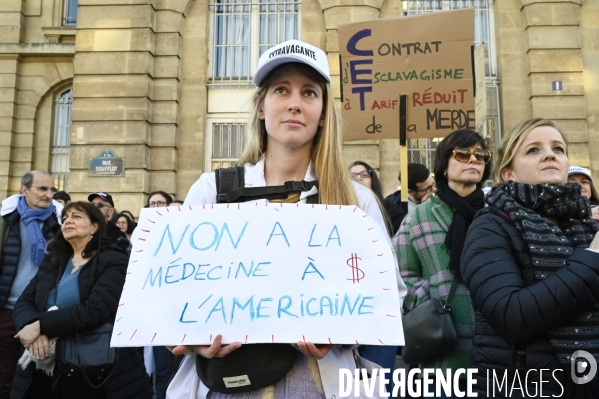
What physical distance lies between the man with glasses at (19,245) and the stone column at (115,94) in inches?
224

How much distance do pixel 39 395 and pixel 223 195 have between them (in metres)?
3.12

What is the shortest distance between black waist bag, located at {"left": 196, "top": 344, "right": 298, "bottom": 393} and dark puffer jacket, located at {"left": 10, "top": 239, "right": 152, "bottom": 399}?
7.61ft

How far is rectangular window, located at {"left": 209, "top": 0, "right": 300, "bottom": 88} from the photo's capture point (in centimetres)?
1184

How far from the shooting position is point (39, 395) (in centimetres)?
402

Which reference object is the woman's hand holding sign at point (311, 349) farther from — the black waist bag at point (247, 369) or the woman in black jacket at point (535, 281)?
the woman in black jacket at point (535, 281)

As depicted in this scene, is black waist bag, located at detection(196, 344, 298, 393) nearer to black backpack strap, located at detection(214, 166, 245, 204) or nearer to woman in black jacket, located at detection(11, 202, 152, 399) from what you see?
black backpack strap, located at detection(214, 166, 245, 204)

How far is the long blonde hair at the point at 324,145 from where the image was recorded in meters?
1.90

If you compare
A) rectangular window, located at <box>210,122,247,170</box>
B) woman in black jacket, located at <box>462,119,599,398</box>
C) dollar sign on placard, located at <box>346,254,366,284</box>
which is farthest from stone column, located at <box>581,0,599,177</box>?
dollar sign on placard, located at <box>346,254,366,284</box>

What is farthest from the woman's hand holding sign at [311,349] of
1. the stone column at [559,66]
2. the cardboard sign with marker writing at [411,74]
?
the stone column at [559,66]

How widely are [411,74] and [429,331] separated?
138 inches

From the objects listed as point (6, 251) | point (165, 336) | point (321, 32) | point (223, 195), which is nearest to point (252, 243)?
point (223, 195)

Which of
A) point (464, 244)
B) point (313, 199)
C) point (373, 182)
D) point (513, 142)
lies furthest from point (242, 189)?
point (373, 182)

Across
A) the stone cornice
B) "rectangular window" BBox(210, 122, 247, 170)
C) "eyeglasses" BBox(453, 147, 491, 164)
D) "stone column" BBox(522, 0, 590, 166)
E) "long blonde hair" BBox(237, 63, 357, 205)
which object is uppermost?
the stone cornice

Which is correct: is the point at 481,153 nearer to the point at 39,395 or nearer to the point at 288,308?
the point at 288,308
